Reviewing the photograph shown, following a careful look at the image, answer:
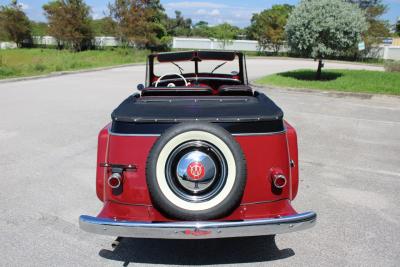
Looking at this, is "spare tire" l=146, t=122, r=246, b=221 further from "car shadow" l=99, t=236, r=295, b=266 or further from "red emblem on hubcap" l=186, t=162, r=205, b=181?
"car shadow" l=99, t=236, r=295, b=266

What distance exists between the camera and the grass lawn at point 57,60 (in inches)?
747

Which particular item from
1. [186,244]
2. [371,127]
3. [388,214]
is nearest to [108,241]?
[186,244]

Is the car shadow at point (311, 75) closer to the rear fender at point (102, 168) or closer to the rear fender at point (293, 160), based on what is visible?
the rear fender at point (293, 160)

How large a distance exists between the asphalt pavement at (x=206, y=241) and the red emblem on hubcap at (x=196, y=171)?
791 mm

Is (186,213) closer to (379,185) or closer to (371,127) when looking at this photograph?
(379,185)

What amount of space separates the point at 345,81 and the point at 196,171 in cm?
1299

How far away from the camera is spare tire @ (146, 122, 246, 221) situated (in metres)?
2.81

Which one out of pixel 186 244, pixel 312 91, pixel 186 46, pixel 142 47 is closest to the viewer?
pixel 186 244

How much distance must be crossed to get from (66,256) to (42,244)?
0.33 metres

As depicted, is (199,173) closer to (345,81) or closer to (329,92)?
(329,92)

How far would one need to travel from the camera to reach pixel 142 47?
36594 mm

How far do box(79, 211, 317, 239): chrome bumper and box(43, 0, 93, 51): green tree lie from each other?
41382mm

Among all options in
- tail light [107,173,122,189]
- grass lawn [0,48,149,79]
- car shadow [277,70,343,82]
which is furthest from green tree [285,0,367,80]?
tail light [107,173,122,189]

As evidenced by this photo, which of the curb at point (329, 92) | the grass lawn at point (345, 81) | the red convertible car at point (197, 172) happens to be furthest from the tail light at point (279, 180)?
the grass lawn at point (345, 81)
